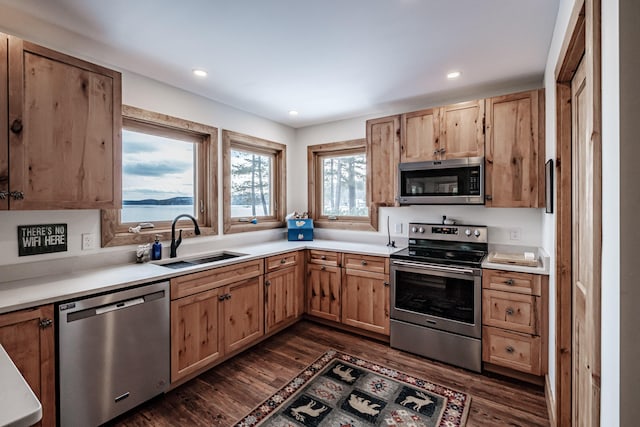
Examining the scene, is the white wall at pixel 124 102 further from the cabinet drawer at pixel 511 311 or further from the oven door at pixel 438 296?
the cabinet drawer at pixel 511 311

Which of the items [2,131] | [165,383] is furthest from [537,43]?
[165,383]

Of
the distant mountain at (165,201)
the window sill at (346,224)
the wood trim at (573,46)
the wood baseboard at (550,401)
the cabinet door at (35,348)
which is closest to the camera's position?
the wood trim at (573,46)

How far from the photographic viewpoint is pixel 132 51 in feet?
7.06

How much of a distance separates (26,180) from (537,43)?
131 inches

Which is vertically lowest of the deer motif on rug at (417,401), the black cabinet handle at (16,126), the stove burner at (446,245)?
the deer motif on rug at (417,401)

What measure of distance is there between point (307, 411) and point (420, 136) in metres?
2.58

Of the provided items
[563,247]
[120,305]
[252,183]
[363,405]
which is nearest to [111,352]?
[120,305]

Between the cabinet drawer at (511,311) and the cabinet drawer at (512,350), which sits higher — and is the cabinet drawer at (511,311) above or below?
above

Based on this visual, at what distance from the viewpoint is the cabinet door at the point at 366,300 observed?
9.75 ft

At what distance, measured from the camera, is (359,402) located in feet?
6.94

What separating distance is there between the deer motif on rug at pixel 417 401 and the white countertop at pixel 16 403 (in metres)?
2.08

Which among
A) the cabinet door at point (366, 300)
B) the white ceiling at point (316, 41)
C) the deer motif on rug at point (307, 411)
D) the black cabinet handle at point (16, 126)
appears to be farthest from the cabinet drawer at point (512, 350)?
the black cabinet handle at point (16, 126)

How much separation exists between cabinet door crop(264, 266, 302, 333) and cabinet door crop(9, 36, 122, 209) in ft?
5.18

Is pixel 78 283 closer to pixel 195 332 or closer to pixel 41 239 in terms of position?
pixel 41 239
